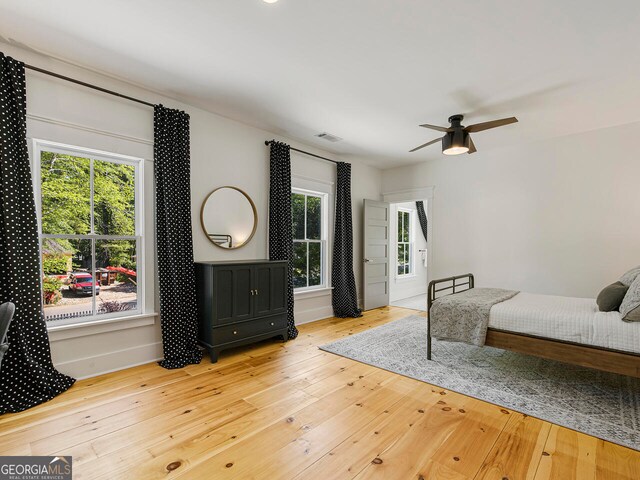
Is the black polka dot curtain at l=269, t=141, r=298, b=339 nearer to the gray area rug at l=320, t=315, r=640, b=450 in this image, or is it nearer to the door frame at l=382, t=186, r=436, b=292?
the gray area rug at l=320, t=315, r=640, b=450

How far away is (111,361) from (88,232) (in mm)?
1190

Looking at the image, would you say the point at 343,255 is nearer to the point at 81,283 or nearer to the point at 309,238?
the point at 309,238

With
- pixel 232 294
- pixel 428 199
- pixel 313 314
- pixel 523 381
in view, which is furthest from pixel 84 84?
pixel 428 199

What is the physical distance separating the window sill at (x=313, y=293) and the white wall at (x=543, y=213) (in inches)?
76.3

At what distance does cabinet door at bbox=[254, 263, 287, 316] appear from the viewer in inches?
141

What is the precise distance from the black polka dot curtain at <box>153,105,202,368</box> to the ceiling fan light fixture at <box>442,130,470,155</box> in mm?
2787

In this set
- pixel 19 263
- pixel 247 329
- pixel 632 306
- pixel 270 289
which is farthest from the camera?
pixel 270 289

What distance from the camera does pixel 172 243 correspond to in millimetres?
3145

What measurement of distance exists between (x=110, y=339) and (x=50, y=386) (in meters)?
0.55

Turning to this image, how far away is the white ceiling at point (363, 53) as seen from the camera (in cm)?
204

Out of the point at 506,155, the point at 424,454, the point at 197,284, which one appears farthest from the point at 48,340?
the point at 506,155

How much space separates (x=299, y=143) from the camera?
4688mm

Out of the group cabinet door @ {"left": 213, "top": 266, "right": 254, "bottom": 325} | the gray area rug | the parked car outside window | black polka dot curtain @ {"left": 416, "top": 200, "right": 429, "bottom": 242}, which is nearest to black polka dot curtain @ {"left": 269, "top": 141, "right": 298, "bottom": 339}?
cabinet door @ {"left": 213, "top": 266, "right": 254, "bottom": 325}

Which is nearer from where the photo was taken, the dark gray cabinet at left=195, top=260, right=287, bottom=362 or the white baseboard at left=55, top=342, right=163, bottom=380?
the white baseboard at left=55, top=342, right=163, bottom=380
